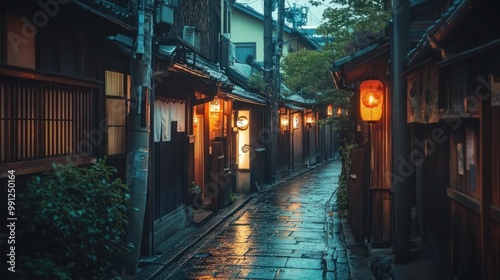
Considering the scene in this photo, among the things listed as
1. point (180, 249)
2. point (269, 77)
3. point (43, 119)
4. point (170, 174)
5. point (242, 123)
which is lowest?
point (180, 249)

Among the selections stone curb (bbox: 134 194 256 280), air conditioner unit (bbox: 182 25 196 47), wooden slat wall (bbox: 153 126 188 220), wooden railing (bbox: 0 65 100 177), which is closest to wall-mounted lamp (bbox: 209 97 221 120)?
air conditioner unit (bbox: 182 25 196 47)

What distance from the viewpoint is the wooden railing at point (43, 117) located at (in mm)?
8055

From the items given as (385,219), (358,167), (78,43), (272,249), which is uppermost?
(78,43)

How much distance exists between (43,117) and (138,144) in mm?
2892

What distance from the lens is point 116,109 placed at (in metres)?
12.5

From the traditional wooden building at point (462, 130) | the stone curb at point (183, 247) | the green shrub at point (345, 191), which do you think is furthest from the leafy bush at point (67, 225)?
the green shrub at point (345, 191)

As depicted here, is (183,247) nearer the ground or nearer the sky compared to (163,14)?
nearer the ground

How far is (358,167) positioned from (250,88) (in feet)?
54.9

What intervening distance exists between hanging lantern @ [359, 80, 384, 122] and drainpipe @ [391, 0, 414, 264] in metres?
2.20

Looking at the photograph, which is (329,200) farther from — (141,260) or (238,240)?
(141,260)

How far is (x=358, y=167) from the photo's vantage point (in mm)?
15211

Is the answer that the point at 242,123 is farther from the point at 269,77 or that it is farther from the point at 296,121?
the point at 296,121

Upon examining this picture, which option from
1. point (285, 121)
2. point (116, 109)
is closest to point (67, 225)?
point (116, 109)

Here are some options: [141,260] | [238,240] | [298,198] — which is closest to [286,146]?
[298,198]
